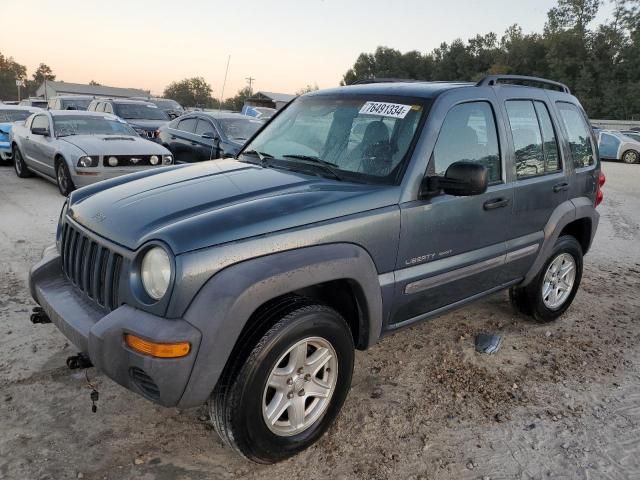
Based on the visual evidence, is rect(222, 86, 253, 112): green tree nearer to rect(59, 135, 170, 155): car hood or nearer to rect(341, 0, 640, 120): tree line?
rect(341, 0, 640, 120): tree line

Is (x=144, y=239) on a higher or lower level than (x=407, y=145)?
lower

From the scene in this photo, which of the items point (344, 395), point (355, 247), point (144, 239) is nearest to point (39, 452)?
point (144, 239)

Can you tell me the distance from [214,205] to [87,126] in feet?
27.2

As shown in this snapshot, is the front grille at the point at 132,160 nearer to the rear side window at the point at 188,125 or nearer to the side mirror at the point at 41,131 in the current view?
the side mirror at the point at 41,131

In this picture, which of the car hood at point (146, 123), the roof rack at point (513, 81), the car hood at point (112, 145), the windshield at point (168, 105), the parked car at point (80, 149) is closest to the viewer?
the roof rack at point (513, 81)

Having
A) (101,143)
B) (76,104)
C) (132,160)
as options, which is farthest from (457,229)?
(76,104)

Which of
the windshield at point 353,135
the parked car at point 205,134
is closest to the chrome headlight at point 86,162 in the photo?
the parked car at point 205,134

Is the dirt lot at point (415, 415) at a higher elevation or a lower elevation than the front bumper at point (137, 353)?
lower

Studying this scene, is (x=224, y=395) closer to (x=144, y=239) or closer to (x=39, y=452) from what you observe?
(x=144, y=239)

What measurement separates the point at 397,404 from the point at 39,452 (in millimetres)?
1964

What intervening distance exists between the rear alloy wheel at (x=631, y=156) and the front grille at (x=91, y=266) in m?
23.9

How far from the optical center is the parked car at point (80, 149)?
331 inches

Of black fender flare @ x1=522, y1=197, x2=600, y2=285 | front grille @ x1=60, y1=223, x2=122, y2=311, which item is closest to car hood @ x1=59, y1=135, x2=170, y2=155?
front grille @ x1=60, y1=223, x2=122, y2=311

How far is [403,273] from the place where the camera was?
302 cm
